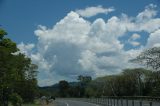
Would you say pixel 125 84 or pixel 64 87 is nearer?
pixel 125 84

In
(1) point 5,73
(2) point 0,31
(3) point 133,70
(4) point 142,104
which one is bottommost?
(4) point 142,104

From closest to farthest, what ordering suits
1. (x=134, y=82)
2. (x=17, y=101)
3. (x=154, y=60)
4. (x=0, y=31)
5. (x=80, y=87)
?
(x=0, y=31)
(x=17, y=101)
(x=154, y=60)
(x=134, y=82)
(x=80, y=87)

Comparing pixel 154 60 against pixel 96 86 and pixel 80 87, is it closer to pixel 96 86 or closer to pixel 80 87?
pixel 96 86

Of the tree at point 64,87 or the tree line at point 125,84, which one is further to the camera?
the tree at point 64,87

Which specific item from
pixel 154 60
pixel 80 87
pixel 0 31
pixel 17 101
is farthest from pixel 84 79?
pixel 0 31

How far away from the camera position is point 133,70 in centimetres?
11869

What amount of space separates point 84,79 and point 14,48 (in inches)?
5320

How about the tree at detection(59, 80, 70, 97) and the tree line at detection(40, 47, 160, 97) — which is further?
the tree at detection(59, 80, 70, 97)

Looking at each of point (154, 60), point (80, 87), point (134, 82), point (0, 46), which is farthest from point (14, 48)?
point (80, 87)

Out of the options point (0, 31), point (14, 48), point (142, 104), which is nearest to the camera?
point (142, 104)

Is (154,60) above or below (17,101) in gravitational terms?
above

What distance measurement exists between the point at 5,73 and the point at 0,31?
4.70 m

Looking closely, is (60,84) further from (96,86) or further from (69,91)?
(96,86)

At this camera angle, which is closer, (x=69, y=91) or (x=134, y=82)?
Answer: (x=134, y=82)
